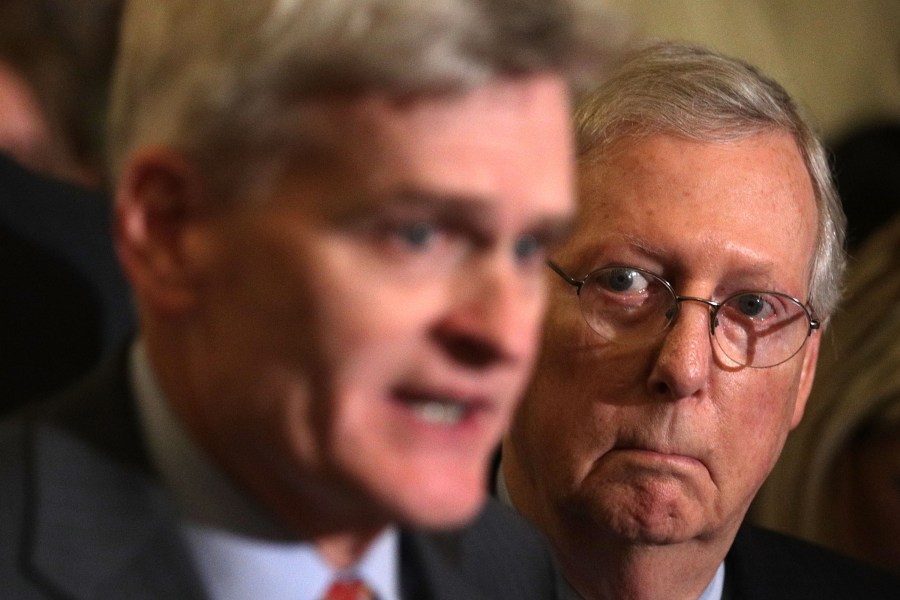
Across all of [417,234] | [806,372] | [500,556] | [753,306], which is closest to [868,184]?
[806,372]

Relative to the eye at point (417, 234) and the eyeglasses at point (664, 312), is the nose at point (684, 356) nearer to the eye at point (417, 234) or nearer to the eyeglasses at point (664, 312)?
the eyeglasses at point (664, 312)

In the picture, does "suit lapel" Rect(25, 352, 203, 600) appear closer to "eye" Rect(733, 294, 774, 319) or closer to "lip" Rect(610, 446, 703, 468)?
"lip" Rect(610, 446, 703, 468)

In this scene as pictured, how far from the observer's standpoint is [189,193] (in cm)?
67

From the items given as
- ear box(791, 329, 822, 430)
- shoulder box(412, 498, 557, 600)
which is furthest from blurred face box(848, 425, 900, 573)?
shoulder box(412, 498, 557, 600)

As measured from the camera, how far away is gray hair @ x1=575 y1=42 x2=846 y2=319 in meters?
1.18

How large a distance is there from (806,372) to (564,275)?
12.6 inches

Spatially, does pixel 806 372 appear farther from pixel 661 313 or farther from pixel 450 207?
pixel 450 207

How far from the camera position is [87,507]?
0.73 meters

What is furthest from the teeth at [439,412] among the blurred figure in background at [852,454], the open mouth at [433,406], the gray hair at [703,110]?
the blurred figure in background at [852,454]

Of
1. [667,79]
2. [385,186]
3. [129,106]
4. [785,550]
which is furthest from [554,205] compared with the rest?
[785,550]

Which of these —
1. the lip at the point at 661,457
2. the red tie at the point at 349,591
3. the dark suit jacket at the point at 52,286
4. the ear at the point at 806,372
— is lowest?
the ear at the point at 806,372

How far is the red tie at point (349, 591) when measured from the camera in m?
0.75

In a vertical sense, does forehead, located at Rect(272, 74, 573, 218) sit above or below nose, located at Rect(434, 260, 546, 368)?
above

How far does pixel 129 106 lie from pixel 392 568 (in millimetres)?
327
